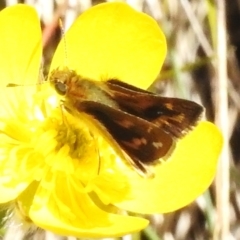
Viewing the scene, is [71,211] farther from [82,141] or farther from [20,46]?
[20,46]

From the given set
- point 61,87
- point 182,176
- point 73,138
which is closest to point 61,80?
point 61,87

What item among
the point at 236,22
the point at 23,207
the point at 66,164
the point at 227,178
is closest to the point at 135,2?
the point at 236,22

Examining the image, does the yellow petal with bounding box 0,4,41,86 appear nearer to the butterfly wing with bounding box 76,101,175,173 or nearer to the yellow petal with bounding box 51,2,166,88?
the yellow petal with bounding box 51,2,166,88

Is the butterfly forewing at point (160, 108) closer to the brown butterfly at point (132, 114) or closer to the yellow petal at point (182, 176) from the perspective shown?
the brown butterfly at point (132, 114)

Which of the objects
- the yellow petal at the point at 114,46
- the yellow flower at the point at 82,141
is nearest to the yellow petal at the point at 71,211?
the yellow flower at the point at 82,141

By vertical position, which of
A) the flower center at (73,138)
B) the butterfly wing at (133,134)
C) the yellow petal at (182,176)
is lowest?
the yellow petal at (182,176)

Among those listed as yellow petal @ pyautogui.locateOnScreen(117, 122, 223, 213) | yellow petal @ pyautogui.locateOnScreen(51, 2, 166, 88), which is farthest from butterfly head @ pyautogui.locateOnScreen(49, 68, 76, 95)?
yellow petal @ pyautogui.locateOnScreen(117, 122, 223, 213)
